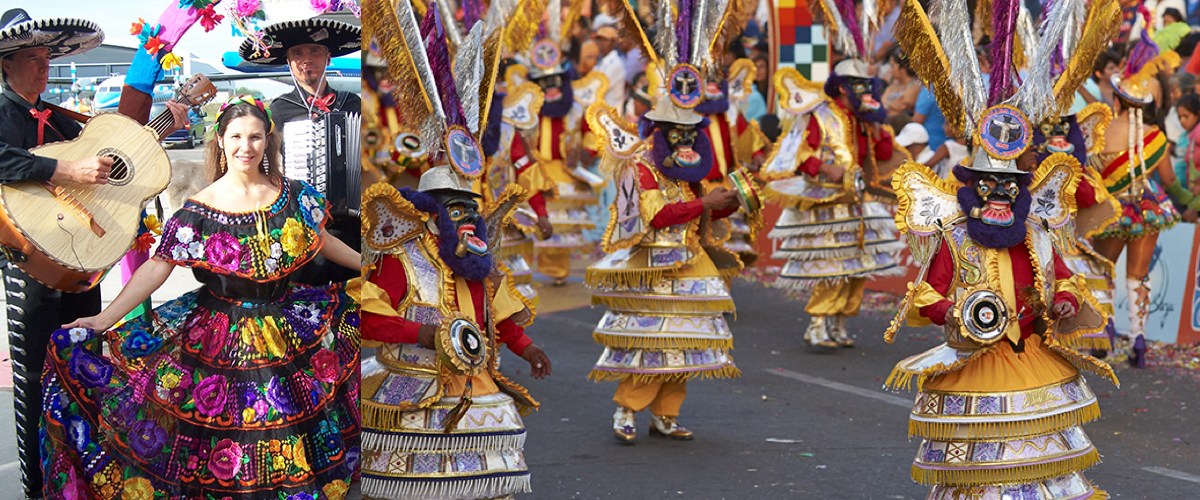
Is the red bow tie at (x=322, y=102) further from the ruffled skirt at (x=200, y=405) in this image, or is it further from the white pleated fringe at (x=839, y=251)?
the white pleated fringe at (x=839, y=251)

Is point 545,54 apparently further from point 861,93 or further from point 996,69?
point 996,69

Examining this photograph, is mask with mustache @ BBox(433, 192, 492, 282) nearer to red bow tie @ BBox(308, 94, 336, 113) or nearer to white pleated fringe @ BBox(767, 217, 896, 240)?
red bow tie @ BBox(308, 94, 336, 113)

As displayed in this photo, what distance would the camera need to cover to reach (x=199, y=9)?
4215mm

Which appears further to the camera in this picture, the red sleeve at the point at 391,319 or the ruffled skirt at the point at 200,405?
the red sleeve at the point at 391,319

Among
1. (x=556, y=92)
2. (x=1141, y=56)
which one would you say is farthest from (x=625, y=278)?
(x=556, y=92)

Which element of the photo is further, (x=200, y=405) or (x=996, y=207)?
(x=996, y=207)

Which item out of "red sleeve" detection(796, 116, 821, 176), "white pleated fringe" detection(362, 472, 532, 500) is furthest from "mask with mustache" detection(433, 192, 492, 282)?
"red sleeve" detection(796, 116, 821, 176)

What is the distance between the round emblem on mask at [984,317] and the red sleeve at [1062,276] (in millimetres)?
288

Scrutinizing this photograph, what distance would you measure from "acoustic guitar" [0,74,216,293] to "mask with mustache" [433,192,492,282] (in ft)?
3.17

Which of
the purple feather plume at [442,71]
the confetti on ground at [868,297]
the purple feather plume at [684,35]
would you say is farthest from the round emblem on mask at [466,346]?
the confetti on ground at [868,297]

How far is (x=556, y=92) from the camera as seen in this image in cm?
1136

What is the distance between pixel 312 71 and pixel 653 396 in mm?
2655

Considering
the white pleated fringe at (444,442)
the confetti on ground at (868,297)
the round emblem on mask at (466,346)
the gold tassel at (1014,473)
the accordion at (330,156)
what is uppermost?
the accordion at (330,156)

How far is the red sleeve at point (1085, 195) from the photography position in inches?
257
